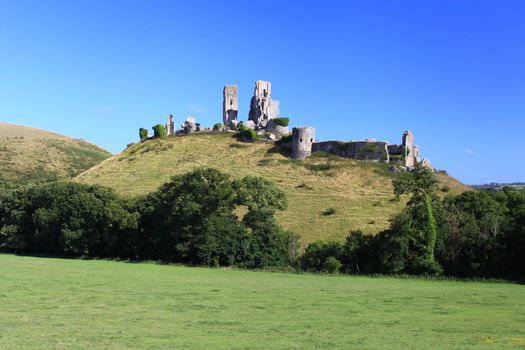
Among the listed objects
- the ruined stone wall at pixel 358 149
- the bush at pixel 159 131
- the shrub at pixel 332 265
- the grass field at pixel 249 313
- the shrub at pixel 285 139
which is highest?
the bush at pixel 159 131

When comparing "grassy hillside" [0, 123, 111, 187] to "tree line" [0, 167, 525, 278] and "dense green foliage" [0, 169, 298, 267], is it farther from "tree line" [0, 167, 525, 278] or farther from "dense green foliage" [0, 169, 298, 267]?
"tree line" [0, 167, 525, 278]

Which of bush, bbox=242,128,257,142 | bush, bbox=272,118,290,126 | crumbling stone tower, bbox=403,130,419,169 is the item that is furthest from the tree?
bush, bbox=272,118,290,126

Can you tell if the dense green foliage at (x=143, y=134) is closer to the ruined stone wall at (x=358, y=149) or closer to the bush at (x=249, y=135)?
the bush at (x=249, y=135)

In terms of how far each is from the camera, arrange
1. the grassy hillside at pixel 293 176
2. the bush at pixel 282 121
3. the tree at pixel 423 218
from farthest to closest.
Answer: the bush at pixel 282 121 < the grassy hillside at pixel 293 176 < the tree at pixel 423 218

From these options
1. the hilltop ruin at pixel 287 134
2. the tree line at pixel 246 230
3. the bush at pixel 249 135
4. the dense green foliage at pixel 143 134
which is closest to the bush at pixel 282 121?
the hilltop ruin at pixel 287 134

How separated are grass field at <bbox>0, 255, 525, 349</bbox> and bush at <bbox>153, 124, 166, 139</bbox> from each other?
7153 cm

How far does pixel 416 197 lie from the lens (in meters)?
45.1

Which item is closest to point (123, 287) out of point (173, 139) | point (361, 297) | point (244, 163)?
point (361, 297)

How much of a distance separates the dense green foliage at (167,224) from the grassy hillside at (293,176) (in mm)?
10949

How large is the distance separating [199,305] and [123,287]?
7463 millimetres

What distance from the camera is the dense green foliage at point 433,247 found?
40531mm

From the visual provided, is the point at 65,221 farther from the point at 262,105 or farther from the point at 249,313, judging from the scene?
the point at 262,105

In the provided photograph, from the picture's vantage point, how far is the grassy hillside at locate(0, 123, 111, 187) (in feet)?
363

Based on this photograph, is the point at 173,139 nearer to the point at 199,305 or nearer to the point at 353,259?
the point at 353,259
